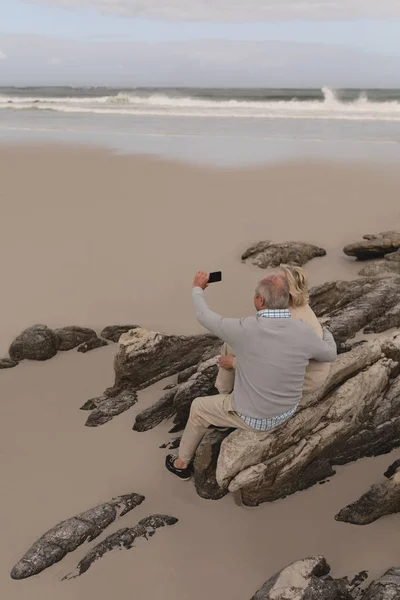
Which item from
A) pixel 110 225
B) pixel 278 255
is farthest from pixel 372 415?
pixel 110 225

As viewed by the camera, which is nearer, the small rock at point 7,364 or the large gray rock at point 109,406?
the large gray rock at point 109,406

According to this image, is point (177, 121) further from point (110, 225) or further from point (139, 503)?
point (139, 503)

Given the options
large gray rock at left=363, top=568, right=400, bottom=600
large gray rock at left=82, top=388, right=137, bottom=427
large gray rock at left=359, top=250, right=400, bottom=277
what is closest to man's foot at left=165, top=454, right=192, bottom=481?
large gray rock at left=82, top=388, right=137, bottom=427

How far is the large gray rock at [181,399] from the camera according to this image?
24.0ft

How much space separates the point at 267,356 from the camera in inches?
216

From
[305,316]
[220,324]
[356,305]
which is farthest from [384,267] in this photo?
[220,324]

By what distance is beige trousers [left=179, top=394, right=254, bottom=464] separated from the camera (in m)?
5.96

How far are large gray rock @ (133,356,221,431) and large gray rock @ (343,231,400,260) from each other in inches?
Result: 252

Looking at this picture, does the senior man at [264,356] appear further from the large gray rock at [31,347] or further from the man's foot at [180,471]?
the large gray rock at [31,347]

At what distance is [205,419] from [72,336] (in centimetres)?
415

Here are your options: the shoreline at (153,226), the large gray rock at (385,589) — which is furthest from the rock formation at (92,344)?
the large gray rock at (385,589)

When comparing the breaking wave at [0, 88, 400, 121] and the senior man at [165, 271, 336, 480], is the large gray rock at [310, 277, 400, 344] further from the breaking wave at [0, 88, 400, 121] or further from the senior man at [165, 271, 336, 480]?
the breaking wave at [0, 88, 400, 121]

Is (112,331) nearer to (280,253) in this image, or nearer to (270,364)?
(280,253)

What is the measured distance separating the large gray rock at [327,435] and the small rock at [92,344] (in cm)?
418
